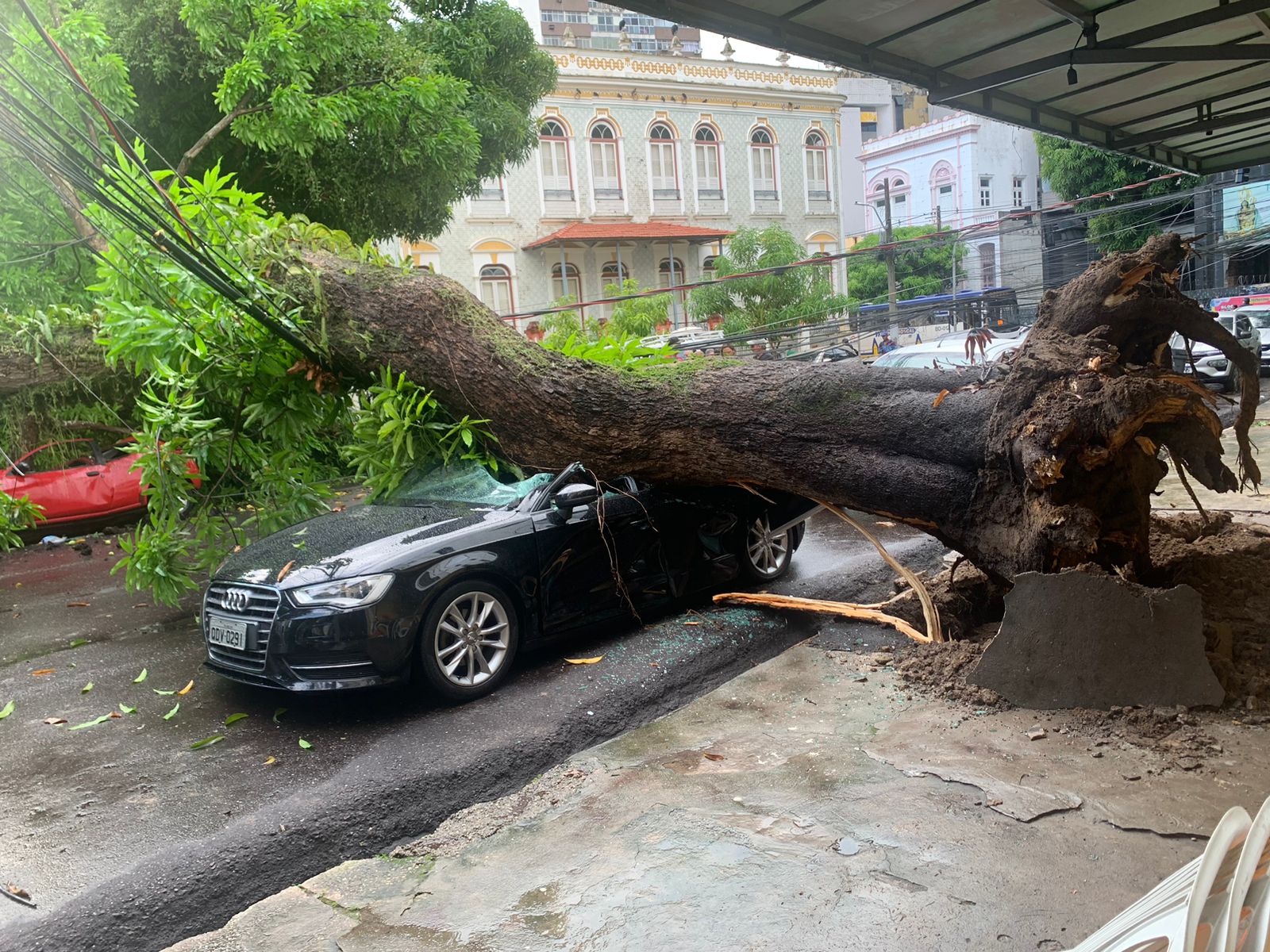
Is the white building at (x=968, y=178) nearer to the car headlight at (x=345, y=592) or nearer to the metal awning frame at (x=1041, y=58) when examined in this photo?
the metal awning frame at (x=1041, y=58)

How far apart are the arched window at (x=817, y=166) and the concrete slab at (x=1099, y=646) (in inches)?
1494

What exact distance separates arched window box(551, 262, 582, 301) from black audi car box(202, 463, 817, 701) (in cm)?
2926

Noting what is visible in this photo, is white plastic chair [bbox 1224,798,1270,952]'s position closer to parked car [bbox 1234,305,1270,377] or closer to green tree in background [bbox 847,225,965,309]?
parked car [bbox 1234,305,1270,377]

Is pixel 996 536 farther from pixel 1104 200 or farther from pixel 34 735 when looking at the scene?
pixel 1104 200

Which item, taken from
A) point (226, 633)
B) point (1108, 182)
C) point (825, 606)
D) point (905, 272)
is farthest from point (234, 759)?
point (905, 272)

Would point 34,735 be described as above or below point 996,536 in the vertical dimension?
below

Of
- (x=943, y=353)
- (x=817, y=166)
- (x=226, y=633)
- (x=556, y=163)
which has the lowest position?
(x=226, y=633)

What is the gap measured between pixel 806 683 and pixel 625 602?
4.87ft

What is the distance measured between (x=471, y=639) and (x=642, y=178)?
110 ft

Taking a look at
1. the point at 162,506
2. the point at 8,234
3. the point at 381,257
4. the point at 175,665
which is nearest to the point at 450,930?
the point at 175,665

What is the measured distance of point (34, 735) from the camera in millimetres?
5395

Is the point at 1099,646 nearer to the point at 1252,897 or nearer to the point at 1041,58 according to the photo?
the point at 1252,897

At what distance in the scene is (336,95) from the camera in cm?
1138

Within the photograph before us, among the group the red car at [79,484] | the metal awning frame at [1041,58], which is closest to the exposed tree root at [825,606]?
the metal awning frame at [1041,58]
